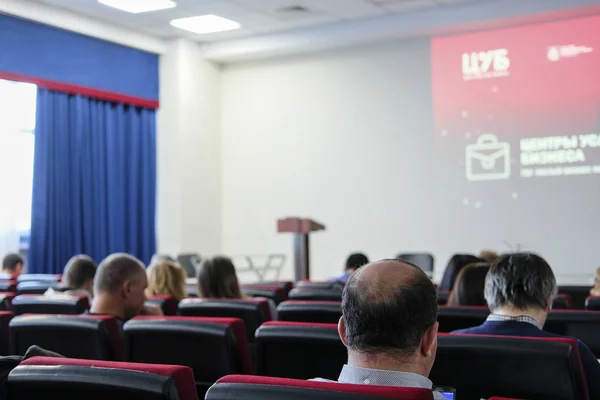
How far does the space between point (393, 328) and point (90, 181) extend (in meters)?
8.66

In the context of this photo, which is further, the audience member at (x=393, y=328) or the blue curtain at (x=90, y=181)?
the blue curtain at (x=90, y=181)

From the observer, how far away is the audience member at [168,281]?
468cm

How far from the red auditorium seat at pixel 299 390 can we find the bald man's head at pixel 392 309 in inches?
6.5

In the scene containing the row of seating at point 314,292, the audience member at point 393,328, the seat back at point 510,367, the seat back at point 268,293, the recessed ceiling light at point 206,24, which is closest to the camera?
the audience member at point 393,328

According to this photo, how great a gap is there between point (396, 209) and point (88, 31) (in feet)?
14.6

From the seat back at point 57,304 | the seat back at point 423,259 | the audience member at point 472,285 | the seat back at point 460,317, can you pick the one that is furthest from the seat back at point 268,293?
the seat back at point 423,259

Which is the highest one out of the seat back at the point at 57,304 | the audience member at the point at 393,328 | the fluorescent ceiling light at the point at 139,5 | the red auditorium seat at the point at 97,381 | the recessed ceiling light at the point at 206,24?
the recessed ceiling light at the point at 206,24

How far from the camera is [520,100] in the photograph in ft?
29.7

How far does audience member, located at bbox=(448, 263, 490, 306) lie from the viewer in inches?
138

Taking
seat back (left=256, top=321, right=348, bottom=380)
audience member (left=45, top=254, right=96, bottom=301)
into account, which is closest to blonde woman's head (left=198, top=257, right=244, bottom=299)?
audience member (left=45, top=254, right=96, bottom=301)

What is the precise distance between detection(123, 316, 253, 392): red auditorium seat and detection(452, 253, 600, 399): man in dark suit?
2.48ft

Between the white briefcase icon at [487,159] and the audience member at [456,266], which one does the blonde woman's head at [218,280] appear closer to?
the audience member at [456,266]

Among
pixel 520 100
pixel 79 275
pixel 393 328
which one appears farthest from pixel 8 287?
pixel 520 100

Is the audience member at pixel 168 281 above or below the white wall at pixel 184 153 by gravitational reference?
below
